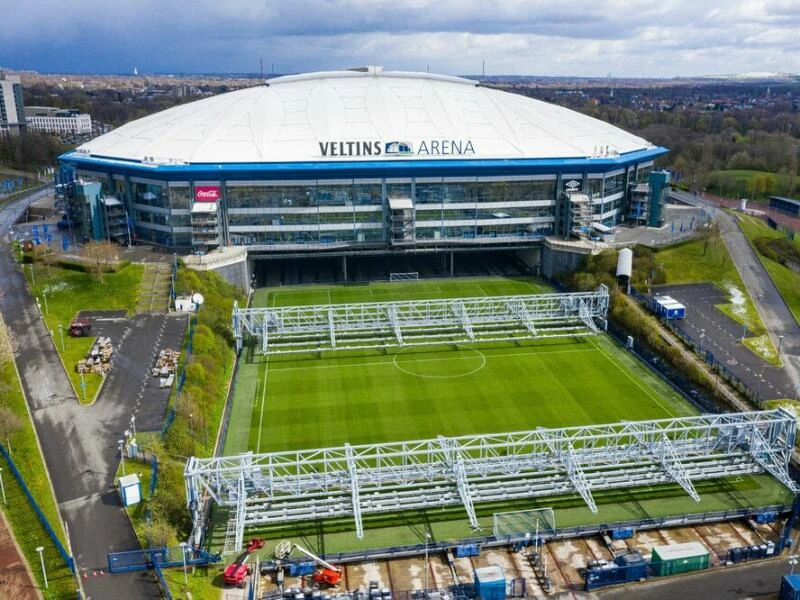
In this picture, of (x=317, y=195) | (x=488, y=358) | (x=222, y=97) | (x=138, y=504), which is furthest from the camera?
(x=222, y=97)

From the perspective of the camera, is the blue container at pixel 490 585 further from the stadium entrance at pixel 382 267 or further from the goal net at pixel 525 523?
the stadium entrance at pixel 382 267

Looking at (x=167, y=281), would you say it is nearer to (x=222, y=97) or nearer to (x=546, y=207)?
(x=222, y=97)

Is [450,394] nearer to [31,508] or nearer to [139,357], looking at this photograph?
[139,357]

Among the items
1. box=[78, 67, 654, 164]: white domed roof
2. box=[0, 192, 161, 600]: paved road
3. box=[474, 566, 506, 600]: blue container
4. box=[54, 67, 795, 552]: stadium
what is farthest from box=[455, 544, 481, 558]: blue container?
box=[78, 67, 654, 164]: white domed roof

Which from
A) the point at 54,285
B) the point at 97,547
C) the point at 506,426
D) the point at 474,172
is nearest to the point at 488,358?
Result: the point at 506,426

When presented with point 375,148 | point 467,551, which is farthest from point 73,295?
point 467,551

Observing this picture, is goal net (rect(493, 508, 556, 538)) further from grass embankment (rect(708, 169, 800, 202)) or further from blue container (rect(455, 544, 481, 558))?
grass embankment (rect(708, 169, 800, 202))
